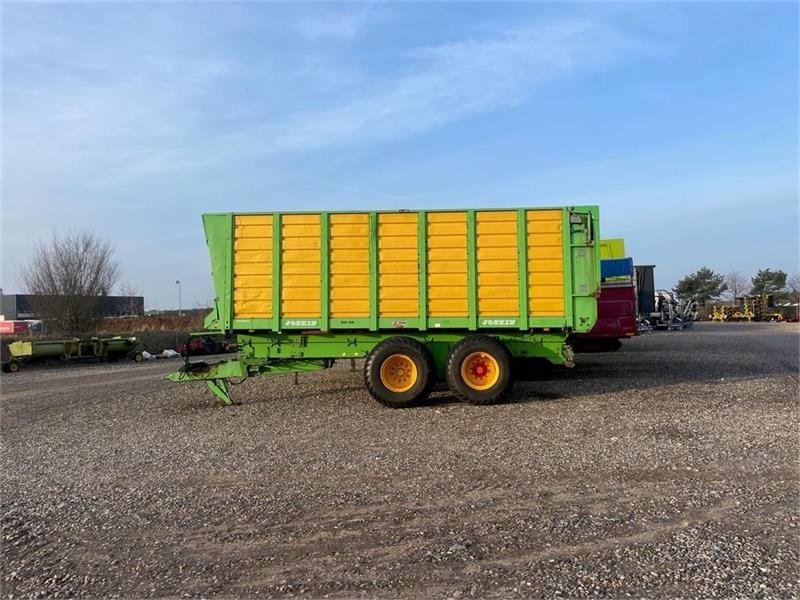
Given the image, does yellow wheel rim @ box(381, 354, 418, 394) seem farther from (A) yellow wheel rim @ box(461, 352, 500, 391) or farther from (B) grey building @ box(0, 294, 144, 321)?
(B) grey building @ box(0, 294, 144, 321)

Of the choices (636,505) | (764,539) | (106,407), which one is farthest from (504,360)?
(106,407)

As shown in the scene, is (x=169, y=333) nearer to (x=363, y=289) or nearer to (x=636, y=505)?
(x=363, y=289)

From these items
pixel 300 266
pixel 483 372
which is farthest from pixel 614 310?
pixel 300 266

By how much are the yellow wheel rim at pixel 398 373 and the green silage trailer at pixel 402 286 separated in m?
0.02

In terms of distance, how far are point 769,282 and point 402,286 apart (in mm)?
70436

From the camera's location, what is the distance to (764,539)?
4.23 meters

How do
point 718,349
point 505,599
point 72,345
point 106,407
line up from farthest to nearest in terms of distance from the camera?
point 72,345 → point 718,349 → point 106,407 → point 505,599

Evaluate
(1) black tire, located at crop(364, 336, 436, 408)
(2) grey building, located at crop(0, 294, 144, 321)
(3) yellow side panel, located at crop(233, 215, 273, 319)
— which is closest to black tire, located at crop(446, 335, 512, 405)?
(1) black tire, located at crop(364, 336, 436, 408)

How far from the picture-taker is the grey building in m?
34.7

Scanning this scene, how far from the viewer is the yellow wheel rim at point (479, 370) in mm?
9945

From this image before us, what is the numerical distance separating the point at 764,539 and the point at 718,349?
17528 mm

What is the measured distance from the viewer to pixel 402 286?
10289 millimetres

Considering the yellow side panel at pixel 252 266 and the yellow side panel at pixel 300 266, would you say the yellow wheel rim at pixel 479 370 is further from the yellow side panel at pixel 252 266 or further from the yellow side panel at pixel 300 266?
the yellow side panel at pixel 252 266

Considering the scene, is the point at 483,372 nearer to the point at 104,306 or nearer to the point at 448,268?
the point at 448,268
